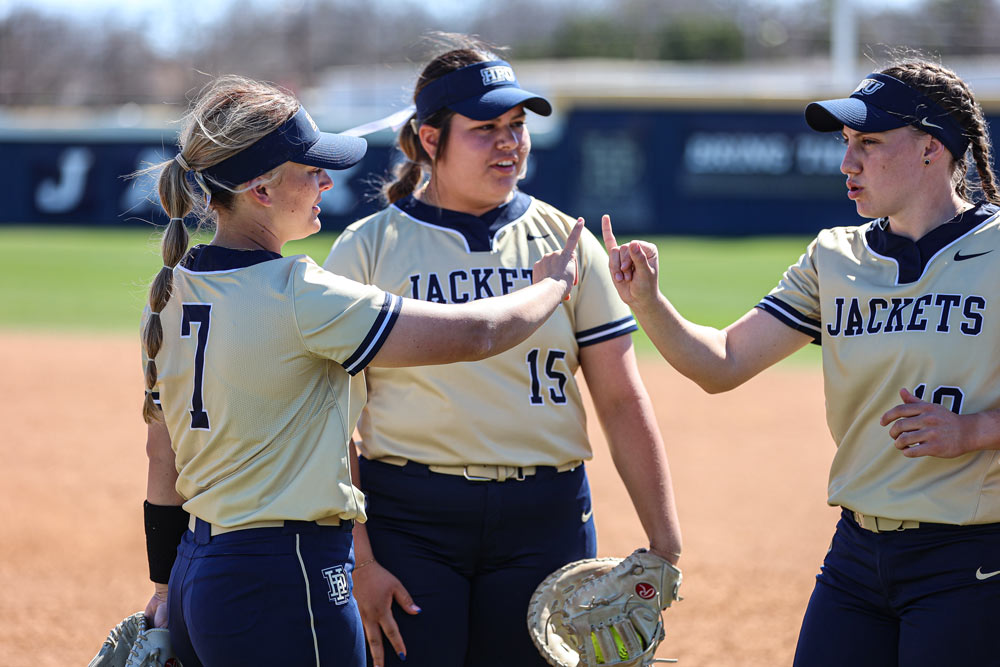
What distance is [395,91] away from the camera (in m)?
32.8

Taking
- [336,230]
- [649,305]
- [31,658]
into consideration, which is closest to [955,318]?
[649,305]

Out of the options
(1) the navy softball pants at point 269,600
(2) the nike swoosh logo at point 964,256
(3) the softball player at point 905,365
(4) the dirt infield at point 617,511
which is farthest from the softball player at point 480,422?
(4) the dirt infield at point 617,511

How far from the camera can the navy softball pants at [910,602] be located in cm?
244

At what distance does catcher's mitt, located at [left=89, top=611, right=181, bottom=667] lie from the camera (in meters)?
2.40

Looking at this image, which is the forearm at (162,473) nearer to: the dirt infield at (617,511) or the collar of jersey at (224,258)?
the collar of jersey at (224,258)

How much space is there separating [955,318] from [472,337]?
1.13 meters

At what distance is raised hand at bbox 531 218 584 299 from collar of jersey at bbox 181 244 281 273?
0.67 m

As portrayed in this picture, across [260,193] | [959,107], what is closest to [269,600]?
[260,193]

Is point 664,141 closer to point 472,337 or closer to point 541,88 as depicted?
point 541,88

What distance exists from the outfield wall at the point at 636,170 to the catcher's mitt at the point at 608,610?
19958mm

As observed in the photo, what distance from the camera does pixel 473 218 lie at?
2990 millimetres

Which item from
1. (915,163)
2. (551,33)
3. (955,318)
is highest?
(551,33)

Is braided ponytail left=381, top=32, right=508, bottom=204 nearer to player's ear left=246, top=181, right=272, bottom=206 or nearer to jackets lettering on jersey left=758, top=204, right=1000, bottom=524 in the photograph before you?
player's ear left=246, top=181, right=272, bottom=206

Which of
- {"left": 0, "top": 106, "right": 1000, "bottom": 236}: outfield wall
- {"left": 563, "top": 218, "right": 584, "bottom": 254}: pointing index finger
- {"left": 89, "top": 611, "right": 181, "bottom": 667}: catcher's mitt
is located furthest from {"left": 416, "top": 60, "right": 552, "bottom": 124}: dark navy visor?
{"left": 0, "top": 106, "right": 1000, "bottom": 236}: outfield wall
